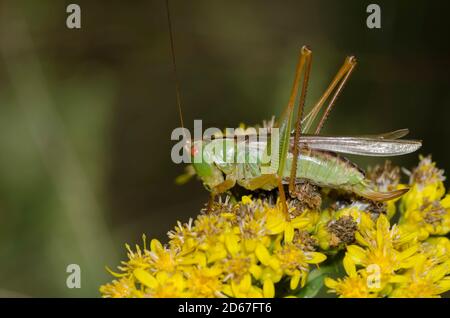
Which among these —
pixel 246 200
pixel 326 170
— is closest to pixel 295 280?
pixel 246 200

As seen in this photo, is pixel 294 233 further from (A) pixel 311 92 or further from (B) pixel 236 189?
(A) pixel 311 92

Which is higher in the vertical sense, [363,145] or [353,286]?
[363,145]

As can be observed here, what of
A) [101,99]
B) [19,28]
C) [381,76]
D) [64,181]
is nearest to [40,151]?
[64,181]

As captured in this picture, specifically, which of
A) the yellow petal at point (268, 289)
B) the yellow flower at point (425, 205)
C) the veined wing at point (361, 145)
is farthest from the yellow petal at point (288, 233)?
the yellow flower at point (425, 205)

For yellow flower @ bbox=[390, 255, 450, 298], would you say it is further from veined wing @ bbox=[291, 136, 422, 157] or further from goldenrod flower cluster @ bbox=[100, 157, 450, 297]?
veined wing @ bbox=[291, 136, 422, 157]

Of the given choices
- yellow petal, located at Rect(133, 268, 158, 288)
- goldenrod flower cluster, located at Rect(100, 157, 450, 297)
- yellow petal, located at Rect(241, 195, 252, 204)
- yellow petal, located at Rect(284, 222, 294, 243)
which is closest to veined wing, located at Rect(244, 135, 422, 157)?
goldenrod flower cluster, located at Rect(100, 157, 450, 297)

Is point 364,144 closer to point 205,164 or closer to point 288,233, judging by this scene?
point 288,233
